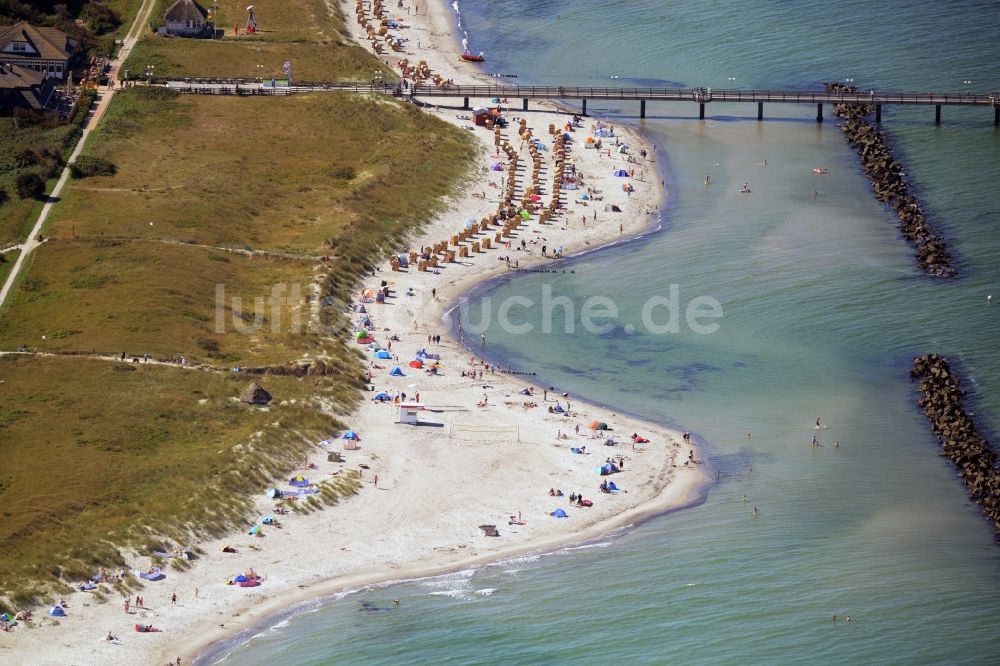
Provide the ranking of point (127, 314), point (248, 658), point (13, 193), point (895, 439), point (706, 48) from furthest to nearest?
1. point (706, 48)
2. point (13, 193)
3. point (127, 314)
4. point (895, 439)
5. point (248, 658)

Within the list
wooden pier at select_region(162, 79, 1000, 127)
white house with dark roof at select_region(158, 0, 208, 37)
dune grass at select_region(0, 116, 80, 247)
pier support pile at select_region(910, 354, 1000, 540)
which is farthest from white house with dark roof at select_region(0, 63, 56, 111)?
pier support pile at select_region(910, 354, 1000, 540)

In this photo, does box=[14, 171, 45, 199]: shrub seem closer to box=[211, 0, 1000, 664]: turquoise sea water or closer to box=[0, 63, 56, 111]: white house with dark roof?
Result: box=[0, 63, 56, 111]: white house with dark roof

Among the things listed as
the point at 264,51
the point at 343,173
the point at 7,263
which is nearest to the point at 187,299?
the point at 7,263

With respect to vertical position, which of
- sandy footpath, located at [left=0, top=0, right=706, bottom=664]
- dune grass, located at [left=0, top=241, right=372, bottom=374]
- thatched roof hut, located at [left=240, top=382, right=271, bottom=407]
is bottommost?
sandy footpath, located at [left=0, top=0, right=706, bottom=664]

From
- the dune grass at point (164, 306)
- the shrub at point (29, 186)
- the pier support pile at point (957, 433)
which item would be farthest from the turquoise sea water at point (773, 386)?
the shrub at point (29, 186)

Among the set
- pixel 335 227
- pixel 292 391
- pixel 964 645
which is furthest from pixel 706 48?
pixel 964 645

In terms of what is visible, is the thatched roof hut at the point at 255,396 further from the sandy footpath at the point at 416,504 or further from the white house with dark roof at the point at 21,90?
the white house with dark roof at the point at 21,90

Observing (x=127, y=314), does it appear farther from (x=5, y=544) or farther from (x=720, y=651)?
(x=720, y=651)
